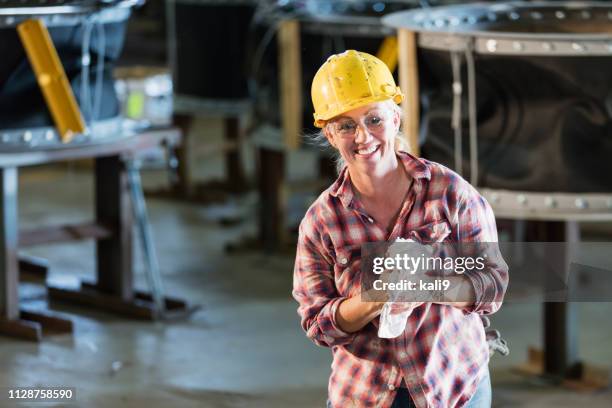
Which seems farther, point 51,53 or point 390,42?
point 390,42

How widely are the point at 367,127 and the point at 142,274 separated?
4.63 m

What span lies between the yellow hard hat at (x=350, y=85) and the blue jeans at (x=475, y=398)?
59cm

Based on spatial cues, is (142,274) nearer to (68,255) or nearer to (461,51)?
(68,255)

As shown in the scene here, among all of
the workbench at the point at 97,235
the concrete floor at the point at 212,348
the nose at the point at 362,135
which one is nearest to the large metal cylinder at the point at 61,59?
the workbench at the point at 97,235

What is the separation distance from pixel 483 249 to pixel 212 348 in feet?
11.0

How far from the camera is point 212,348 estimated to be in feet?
18.7

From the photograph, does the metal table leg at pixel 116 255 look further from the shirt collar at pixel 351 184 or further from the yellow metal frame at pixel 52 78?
the shirt collar at pixel 351 184

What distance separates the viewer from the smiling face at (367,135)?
98.4 inches

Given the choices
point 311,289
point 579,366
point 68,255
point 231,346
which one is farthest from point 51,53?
point 311,289

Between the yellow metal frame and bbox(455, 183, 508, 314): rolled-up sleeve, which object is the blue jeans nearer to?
bbox(455, 183, 508, 314): rolled-up sleeve

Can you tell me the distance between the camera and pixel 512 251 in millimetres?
2588

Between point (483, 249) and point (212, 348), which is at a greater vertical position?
point (483, 249)

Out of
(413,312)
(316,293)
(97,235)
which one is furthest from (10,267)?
(413,312)

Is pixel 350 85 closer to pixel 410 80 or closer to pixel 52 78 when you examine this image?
pixel 410 80
